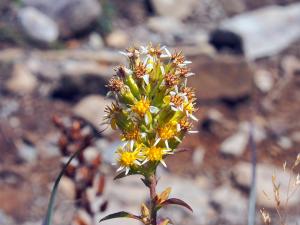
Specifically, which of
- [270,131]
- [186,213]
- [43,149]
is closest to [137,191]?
[186,213]

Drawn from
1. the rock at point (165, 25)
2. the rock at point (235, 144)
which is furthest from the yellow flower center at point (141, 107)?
the rock at point (165, 25)

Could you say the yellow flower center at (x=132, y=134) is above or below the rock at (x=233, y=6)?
below

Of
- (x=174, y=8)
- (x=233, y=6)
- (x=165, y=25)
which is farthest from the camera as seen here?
(x=233, y=6)

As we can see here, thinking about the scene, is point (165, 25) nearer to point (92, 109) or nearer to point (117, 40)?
point (117, 40)

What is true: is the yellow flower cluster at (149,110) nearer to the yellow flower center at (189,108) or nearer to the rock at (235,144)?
the yellow flower center at (189,108)

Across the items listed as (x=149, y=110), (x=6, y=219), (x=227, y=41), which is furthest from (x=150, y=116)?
(x=227, y=41)

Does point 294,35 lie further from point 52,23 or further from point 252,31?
point 52,23
